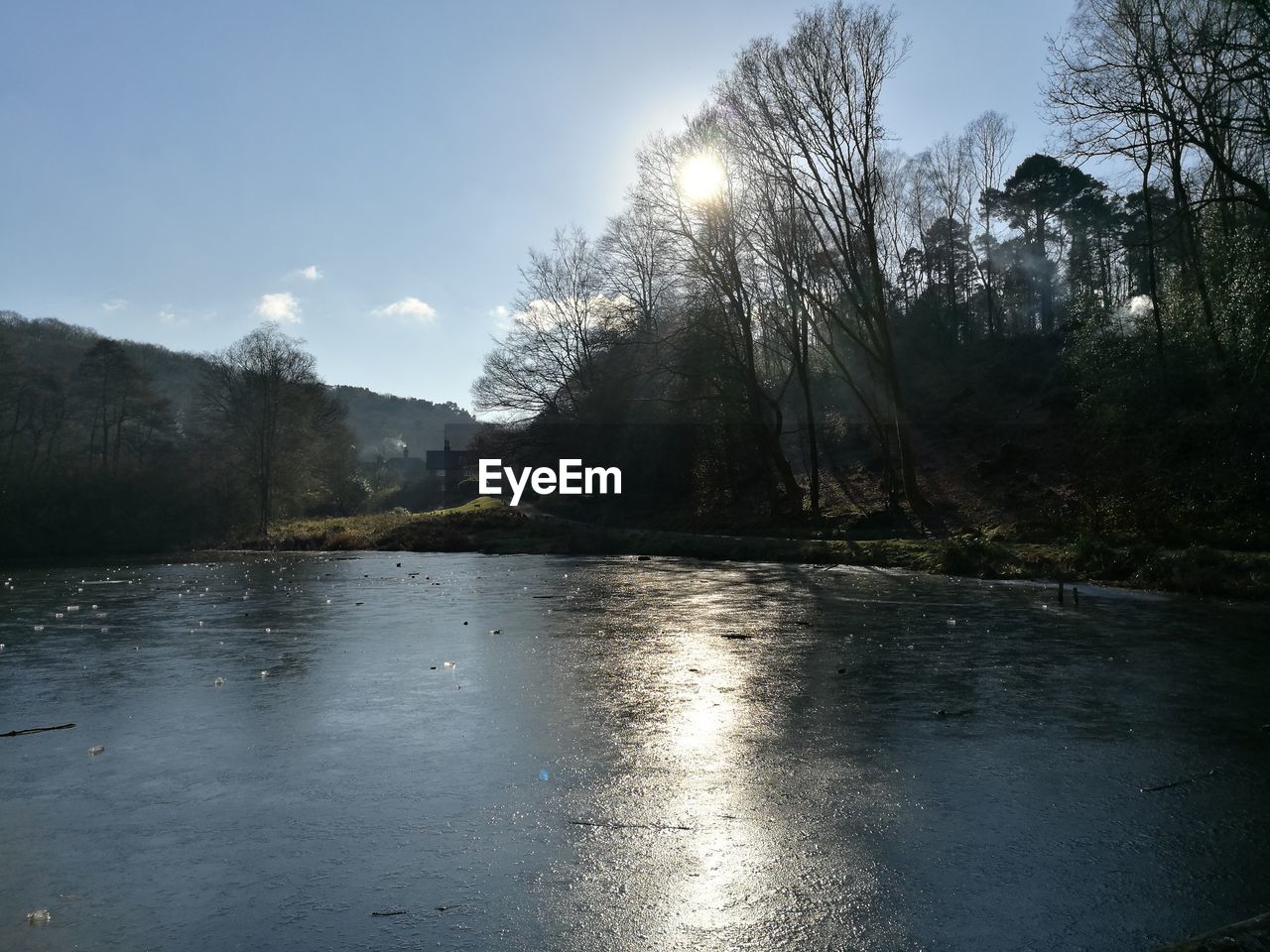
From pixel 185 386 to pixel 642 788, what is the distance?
78298mm

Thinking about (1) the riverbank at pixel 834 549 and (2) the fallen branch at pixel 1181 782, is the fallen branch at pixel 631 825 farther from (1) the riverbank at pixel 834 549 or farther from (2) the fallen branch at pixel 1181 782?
(1) the riverbank at pixel 834 549

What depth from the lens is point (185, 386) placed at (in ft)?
242

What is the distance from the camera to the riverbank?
1514cm

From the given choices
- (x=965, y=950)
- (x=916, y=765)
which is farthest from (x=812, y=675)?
(x=965, y=950)

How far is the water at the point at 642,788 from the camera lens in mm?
3832

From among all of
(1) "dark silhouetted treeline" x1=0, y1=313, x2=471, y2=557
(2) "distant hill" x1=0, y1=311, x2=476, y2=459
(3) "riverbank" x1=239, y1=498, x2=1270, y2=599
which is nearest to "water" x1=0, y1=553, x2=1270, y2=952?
(3) "riverbank" x1=239, y1=498, x2=1270, y2=599

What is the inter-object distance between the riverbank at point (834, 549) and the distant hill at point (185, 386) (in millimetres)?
18325

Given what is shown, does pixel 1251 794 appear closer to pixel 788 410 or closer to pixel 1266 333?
pixel 1266 333

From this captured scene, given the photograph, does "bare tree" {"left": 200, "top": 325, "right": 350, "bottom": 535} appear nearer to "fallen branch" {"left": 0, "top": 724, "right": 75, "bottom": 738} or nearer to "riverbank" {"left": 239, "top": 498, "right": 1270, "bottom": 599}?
"riverbank" {"left": 239, "top": 498, "right": 1270, "bottom": 599}

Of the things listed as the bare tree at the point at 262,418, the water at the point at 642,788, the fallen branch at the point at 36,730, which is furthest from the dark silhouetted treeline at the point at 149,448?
the fallen branch at the point at 36,730

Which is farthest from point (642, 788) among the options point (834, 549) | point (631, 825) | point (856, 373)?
point (856, 373)

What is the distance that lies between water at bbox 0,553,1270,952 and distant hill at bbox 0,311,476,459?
4077 cm

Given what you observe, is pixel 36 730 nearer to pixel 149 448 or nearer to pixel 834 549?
pixel 834 549

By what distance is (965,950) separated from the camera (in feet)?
A: 11.4
